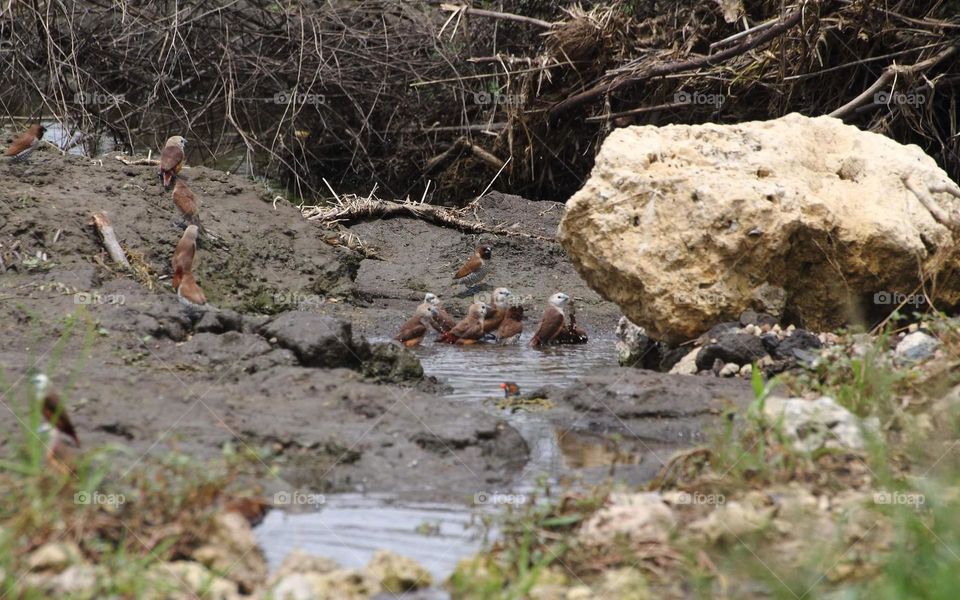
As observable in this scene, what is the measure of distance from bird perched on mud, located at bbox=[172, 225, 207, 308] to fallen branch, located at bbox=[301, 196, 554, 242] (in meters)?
3.22

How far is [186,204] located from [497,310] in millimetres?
3120

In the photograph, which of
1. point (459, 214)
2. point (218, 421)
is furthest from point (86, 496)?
point (459, 214)

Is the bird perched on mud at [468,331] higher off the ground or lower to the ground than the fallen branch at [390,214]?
higher

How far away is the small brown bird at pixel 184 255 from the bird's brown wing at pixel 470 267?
9.61ft

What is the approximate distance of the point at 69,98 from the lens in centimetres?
1383

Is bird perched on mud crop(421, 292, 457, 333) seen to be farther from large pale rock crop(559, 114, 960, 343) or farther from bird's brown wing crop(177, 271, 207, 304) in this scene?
bird's brown wing crop(177, 271, 207, 304)

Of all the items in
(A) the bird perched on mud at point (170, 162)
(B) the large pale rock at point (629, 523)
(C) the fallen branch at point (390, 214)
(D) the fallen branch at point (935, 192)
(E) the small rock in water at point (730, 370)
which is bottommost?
(C) the fallen branch at point (390, 214)

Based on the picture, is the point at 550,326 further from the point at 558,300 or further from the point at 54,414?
the point at 54,414

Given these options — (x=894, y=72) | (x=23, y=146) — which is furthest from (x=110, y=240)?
(x=894, y=72)

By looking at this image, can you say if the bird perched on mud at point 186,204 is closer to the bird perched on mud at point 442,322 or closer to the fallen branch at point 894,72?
the bird perched on mud at point 442,322

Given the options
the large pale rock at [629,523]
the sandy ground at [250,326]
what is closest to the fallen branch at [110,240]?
the sandy ground at [250,326]

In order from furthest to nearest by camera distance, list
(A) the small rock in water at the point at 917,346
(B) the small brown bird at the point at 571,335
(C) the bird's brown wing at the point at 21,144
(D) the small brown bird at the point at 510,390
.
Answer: (C) the bird's brown wing at the point at 21,144, (B) the small brown bird at the point at 571,335, (D) the small brown bird at the point at 510,390, (A) the small rock in water at the point at 917,346

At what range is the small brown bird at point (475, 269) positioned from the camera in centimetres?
1137

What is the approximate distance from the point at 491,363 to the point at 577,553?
4543mm
